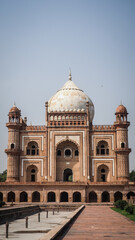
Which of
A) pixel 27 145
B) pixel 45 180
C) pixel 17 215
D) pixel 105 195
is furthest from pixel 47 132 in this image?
pixel 17 215

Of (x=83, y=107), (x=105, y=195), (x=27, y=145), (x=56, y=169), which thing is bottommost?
(x=105, y=195)

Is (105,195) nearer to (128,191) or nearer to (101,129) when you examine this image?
(128,191)

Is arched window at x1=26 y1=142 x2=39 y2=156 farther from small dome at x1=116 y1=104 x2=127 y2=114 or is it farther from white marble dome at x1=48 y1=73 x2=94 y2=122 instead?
small dome at x1=116 y1=104 x2=127 y2=114

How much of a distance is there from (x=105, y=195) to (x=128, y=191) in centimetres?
327

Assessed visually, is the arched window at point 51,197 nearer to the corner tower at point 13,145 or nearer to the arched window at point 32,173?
the arched window at point 32,173

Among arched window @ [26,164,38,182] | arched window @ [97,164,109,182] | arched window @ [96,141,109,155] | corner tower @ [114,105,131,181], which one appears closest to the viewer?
corner tower @ [114,105,131,181]

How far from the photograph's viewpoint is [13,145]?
37906 mm

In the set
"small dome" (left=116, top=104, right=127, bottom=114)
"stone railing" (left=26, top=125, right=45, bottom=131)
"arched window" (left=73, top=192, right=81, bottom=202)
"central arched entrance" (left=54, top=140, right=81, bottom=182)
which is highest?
"small dome" (left=116, top=104, right=127, bottom=114)

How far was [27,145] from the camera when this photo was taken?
38.4 m

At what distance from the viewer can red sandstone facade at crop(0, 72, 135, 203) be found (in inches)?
1416

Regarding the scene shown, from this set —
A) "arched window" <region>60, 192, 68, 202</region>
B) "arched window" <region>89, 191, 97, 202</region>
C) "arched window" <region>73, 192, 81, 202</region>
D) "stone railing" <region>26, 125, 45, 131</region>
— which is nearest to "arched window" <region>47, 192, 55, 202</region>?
→ "arched window" <region>60, 192, 68, 202</region>

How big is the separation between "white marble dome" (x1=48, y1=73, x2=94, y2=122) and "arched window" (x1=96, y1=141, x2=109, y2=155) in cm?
431

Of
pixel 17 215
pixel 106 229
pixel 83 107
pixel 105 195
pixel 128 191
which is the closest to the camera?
pixel 106 229

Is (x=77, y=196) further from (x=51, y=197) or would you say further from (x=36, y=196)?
(x=36, y=196)
